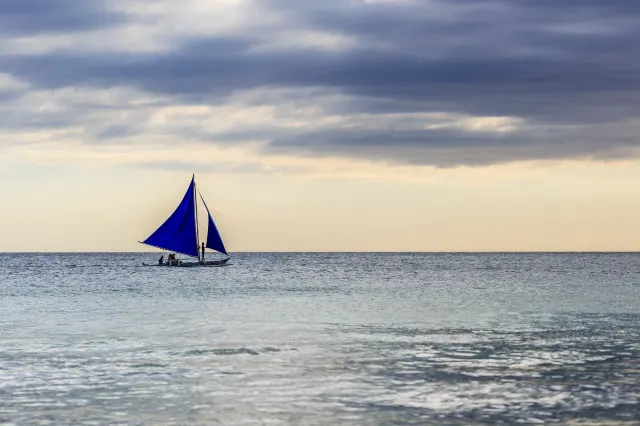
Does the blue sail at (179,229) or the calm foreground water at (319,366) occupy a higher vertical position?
the blue sail at (179,229)

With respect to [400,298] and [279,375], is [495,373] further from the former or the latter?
[400,298]

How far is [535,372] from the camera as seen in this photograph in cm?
2778

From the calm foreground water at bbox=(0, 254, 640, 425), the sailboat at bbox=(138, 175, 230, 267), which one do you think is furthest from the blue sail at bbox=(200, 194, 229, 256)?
the calm foreground water at bbox=(0, 254, 640, 425)

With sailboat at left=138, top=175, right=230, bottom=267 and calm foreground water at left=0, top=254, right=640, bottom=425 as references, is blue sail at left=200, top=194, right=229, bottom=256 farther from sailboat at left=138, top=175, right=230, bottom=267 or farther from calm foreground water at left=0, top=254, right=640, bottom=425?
calm foreground water at left=0, top=254, right=640, bottom=425

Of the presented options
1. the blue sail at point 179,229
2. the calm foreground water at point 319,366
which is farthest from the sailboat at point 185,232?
the calm foreground water at point 319,366

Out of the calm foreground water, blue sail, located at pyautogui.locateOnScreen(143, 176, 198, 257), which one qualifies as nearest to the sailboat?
blue sail, located at pyautogui.locateOnScreen(143, 176, 198, 257)

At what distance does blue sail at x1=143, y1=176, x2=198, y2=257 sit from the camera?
122m

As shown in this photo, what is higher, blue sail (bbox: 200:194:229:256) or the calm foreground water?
blue sail (bbox: 200:194:229:256)

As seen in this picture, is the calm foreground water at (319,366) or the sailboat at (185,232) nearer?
the calm foreground water at (319,366)

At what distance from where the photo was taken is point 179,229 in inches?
4840

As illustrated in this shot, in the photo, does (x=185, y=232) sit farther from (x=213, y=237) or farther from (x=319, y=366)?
(x=319, y=366)

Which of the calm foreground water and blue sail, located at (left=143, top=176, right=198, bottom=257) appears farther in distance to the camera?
blue sail, located at (left=143, top=176, right=198, bottom=257)

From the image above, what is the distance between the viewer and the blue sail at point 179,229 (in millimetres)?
121562

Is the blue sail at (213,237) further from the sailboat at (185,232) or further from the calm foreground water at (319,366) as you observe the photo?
the calm foreground water at (319,366)
